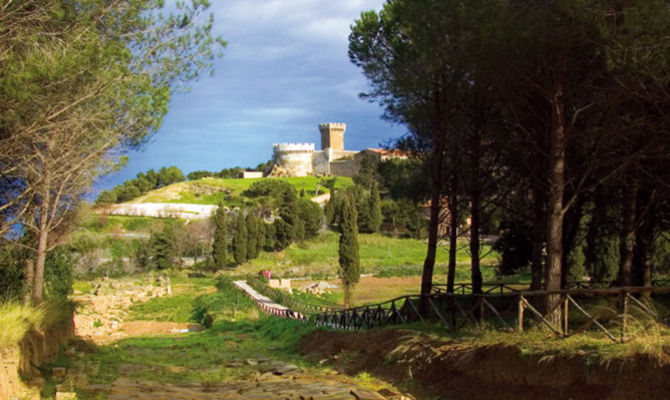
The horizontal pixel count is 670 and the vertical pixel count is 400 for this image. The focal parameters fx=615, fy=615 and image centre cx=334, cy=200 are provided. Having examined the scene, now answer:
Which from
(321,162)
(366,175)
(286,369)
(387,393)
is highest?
(321,162)

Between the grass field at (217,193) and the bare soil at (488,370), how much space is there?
222 feet

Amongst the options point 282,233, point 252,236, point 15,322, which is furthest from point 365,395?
point 282,233

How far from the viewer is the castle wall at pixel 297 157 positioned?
114162 mm

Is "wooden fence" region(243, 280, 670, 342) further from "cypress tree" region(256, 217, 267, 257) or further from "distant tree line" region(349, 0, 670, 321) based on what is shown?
"cypress tree" region(256, 217, 267, 257)

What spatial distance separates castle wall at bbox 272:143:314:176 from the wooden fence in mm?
97053

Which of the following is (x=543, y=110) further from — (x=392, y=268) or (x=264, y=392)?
(x=392, y=268)

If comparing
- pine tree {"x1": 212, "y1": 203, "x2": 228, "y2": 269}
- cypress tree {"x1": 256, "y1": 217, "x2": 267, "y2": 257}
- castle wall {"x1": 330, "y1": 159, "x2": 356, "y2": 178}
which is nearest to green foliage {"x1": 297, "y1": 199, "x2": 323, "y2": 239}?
cypress tree {"x1": 256, "y1": 217, "x2": 267, "y2": 257}

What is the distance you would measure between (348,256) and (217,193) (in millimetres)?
61708

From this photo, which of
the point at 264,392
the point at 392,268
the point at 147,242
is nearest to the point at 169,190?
the point at 147,242

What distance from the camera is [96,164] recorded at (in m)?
12.7

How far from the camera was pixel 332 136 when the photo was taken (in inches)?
4712

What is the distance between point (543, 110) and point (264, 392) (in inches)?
275

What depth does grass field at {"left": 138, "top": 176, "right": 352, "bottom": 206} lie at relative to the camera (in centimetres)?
8344

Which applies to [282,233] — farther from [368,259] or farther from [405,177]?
[405,177]
